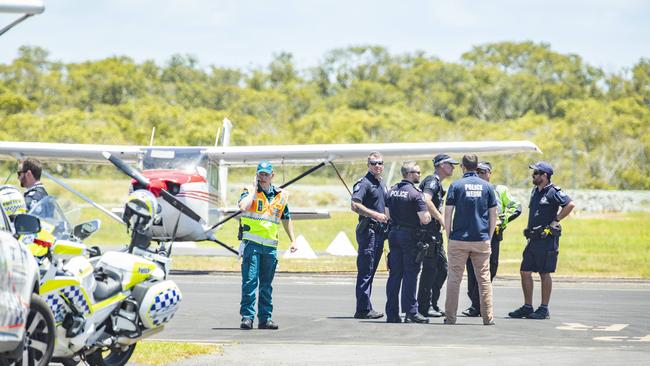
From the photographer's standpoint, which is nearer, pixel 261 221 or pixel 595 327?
pixel 261 221

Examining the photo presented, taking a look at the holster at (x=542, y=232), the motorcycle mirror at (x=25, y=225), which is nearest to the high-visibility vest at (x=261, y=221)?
the holster at (x=542, y=232)

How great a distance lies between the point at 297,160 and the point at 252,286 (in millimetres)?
13801

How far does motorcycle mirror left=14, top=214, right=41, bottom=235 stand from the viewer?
8.17 m

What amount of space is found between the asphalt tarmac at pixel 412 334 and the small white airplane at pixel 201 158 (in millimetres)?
5293

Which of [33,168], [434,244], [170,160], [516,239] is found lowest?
[516,239]

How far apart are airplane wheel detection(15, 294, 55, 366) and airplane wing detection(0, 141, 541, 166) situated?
16.6m

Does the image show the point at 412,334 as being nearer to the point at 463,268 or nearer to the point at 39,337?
the point at 463,268

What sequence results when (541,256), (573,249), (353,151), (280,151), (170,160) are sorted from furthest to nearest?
(573,249), (280,151), (353,151), (170,160), (541,256)

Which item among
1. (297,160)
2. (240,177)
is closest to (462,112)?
(240,177)

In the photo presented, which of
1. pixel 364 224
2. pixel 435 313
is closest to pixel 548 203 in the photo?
pixel 435 313

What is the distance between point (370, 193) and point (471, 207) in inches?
56.4

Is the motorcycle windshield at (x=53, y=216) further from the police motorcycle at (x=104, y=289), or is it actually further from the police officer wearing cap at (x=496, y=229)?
the police officer wearing cap at (x=496, y=229)

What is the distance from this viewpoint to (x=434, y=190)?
593 inches

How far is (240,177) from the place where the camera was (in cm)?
6662
